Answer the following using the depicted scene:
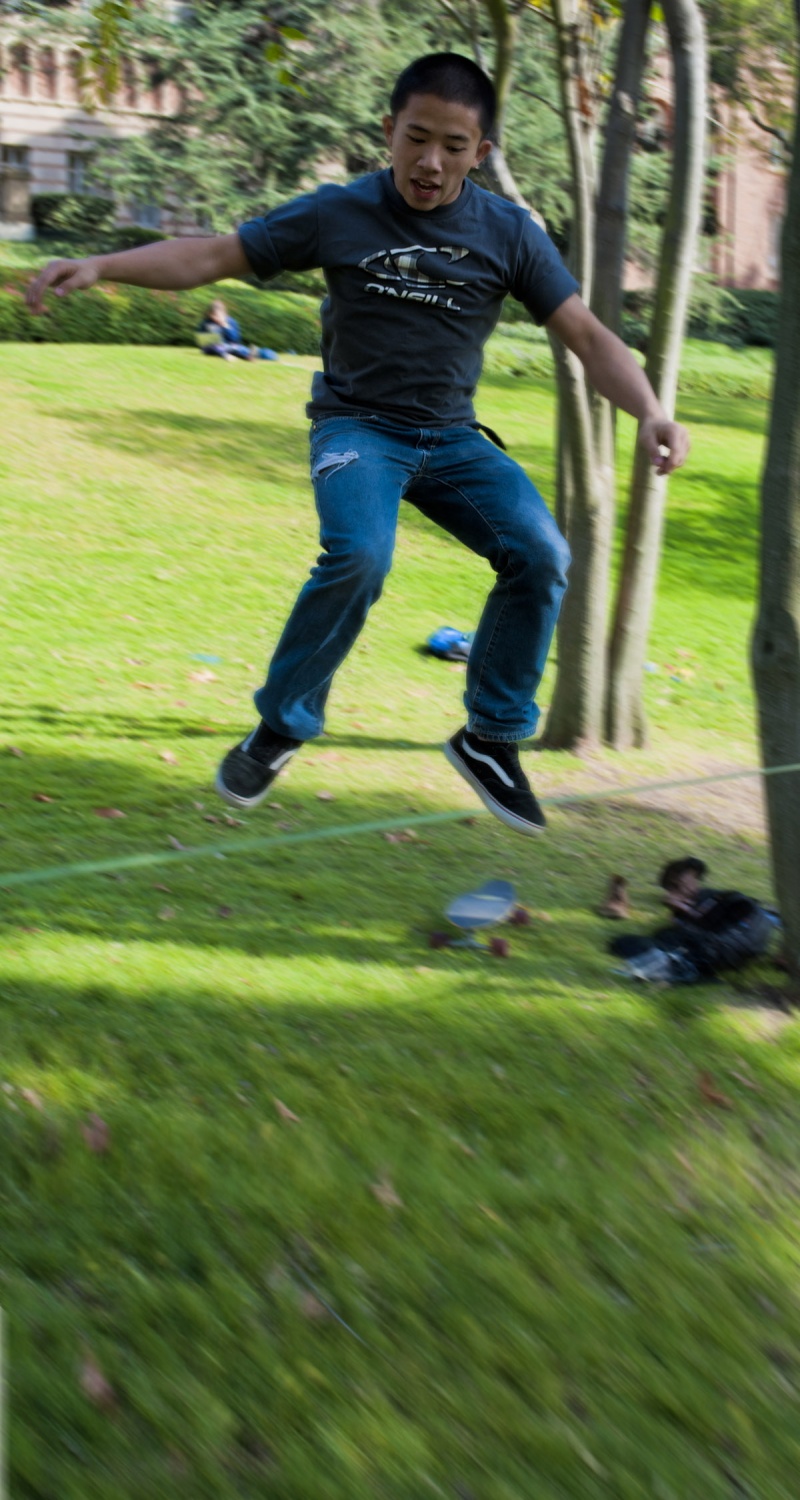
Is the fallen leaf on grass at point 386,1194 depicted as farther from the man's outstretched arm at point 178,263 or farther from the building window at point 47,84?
the building window at point 47,84

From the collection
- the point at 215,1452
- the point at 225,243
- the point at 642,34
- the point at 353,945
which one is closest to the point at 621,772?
the point at 353,945

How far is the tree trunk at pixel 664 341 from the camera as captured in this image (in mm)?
7789

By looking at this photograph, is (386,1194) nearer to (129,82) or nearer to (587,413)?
(587,413)

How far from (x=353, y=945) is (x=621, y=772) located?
3.43m

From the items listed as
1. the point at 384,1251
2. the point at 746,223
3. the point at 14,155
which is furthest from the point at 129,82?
the point at 384,1251

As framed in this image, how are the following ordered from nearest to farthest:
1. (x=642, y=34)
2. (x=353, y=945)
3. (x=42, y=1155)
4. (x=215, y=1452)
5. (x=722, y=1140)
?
(x=215, y=1452) → (x=42, y=1155) → (x=722, y=1140) → (x=353, y=945) → (x=642, y=34)

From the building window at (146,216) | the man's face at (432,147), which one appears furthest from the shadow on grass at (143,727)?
the building window at (146,216)

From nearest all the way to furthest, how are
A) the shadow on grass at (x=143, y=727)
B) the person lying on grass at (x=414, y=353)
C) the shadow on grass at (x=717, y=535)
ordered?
1. the person lying on grass at (x=414, y=353)
2. the shadow on grass at (x=143, y=727)
3. the shadow on grass at (x=717, y=535)

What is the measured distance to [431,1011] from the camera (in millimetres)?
4902

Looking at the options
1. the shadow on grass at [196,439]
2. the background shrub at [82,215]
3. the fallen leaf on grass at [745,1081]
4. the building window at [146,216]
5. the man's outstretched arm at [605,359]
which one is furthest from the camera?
the building window at [146,216]

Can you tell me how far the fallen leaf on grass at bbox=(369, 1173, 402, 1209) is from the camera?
12.4ft

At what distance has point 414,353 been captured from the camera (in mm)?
4598

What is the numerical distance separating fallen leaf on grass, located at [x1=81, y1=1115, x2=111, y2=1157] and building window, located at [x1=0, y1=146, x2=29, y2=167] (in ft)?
140

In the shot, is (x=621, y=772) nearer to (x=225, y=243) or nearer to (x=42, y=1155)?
(x=225, y=243)
